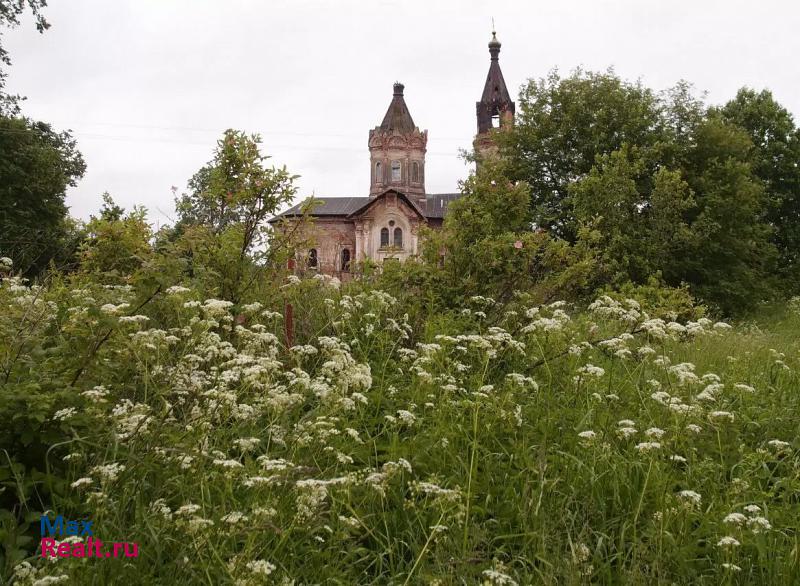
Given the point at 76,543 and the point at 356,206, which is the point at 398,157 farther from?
the point at 76,543

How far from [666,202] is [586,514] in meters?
17.2

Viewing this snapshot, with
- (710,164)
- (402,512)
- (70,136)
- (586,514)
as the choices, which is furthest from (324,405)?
(70,136)

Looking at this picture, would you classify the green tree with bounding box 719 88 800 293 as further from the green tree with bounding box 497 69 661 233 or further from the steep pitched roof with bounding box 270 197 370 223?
the steep pitched roof with bounding box 270 197 370 223

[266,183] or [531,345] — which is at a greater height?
[266,183]

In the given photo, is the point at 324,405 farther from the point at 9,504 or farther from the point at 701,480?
the point at 701,480

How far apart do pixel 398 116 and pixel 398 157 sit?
427cm

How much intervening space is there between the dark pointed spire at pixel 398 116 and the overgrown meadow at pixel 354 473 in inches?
2217

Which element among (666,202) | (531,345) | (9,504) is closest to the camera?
(9,504)

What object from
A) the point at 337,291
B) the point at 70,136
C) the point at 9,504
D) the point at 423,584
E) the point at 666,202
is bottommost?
the point at 423,584

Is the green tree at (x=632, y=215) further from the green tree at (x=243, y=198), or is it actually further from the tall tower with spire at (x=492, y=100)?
the tall tower with spire at (x=492, y=100)

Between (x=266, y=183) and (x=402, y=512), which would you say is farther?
(x=266, y=183)

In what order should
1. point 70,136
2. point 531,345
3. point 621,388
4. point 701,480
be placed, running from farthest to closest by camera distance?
point 70,136 < point 531,345 < point 621,388 < point 701,480

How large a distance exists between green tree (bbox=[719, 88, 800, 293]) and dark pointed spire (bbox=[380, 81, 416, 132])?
3179 centimetres

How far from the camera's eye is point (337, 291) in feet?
20.9
